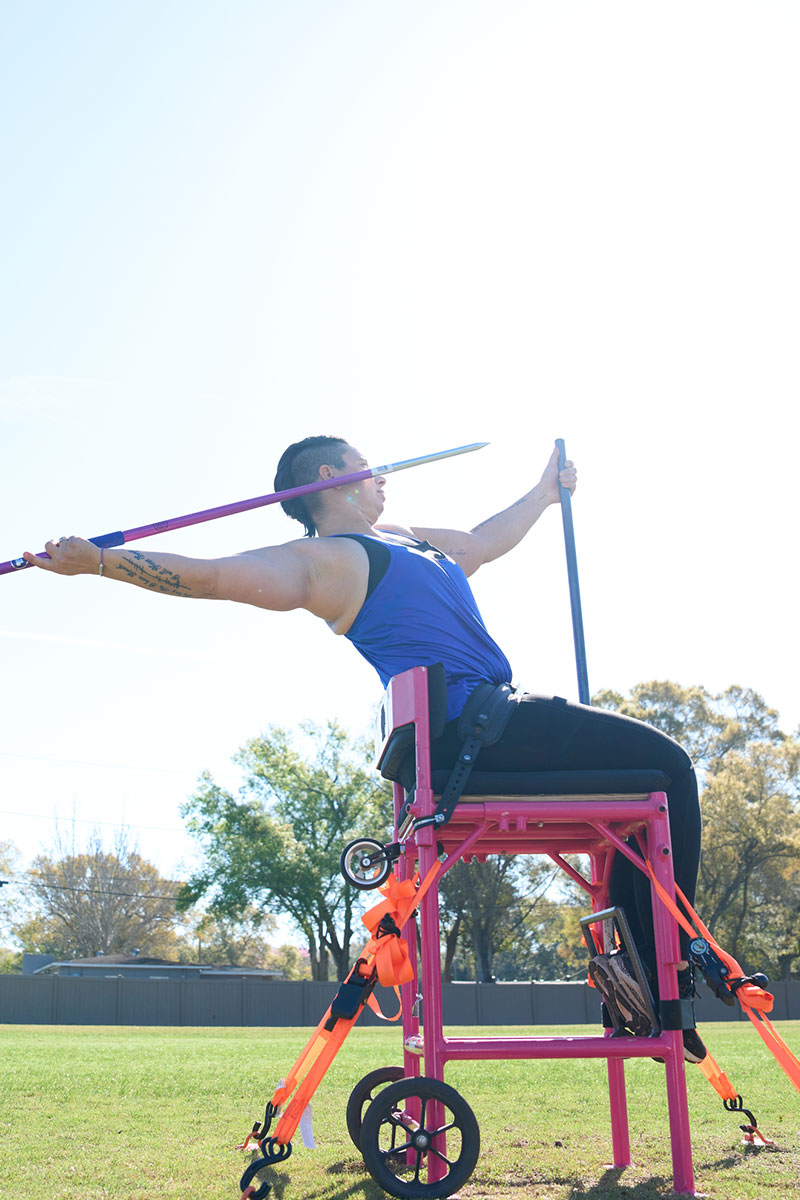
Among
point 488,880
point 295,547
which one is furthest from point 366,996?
point 488,880

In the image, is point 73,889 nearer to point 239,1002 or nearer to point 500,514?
point 239,1002

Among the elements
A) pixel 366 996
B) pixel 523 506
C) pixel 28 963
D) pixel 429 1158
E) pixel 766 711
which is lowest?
pixel 28 963

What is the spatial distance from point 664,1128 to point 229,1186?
1.92 m

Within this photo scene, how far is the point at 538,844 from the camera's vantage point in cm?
323

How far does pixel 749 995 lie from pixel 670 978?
9.1 inches

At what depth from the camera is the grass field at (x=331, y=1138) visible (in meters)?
2.64

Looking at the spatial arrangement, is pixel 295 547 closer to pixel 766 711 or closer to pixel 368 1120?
pixel 368 1120

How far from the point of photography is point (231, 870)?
146 feet

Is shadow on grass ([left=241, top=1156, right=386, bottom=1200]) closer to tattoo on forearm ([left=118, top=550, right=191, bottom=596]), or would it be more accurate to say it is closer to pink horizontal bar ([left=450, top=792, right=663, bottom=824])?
pink horizontal bar ([left=450, top=792, right=663, bottom=824])

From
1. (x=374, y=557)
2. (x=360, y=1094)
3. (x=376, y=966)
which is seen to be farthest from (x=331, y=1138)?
(x=374, y=557)

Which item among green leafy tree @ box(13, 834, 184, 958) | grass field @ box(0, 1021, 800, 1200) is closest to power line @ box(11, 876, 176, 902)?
green leafy tree @ box(13, 834, 184, 958)

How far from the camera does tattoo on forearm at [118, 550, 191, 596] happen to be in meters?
2.78

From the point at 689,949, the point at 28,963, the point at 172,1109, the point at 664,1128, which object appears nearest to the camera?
the point at 689,949

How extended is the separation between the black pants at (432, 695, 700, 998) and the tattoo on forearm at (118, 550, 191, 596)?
0.87m
